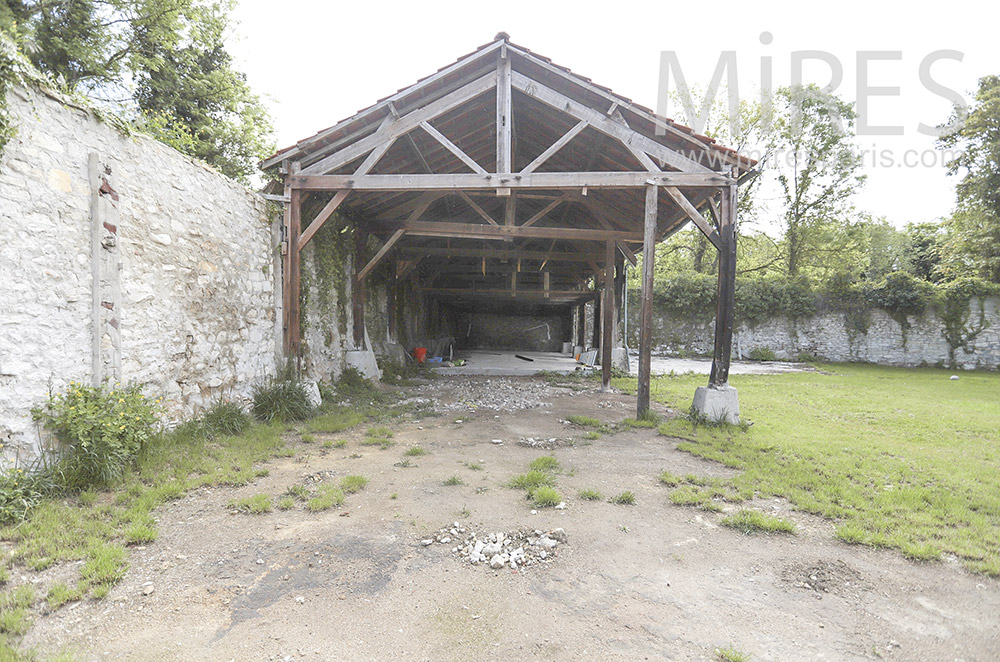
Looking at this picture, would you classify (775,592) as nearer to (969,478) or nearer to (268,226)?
(969,478)

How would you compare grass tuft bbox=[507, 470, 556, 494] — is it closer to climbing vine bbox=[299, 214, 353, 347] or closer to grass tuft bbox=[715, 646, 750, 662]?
grass tuft bbox=[715, 646, 750, 662]

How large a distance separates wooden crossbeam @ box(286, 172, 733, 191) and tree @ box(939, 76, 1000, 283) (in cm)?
1816

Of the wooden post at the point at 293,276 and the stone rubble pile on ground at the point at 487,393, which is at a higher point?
the wooden post at the point at 293,276

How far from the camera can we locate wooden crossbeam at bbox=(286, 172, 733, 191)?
6723 mm

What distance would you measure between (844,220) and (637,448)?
2363 centimetres

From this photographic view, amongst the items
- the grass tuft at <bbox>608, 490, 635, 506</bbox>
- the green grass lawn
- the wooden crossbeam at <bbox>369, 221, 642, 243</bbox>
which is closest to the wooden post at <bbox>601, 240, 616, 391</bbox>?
the wooden crossbeam at <bbox>369, 221, 642, 243</bbox>

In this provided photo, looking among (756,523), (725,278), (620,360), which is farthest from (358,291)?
(756,523)

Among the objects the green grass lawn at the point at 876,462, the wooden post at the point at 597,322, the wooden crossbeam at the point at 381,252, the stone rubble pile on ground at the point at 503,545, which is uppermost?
the wooden crossbeam at the point at 381,252

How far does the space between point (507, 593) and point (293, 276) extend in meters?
6.18

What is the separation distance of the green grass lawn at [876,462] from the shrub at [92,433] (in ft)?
16.4

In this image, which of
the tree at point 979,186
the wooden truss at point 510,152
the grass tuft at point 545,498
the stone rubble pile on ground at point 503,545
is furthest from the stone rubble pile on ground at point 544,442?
the tree at point 979,186

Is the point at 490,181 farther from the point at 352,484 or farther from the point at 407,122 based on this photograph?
the point at 352,484

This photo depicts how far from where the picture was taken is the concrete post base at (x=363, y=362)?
365 inches

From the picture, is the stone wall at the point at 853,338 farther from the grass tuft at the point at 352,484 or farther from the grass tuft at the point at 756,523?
the grass tuft at the point at 352,484
